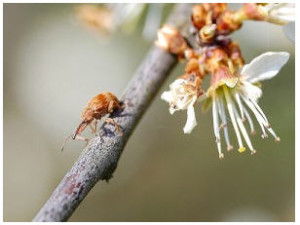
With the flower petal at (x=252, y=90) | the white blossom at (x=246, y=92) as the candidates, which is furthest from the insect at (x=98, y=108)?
the flower petal at (x=252, y=90)

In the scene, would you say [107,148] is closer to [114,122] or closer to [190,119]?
[114,122]

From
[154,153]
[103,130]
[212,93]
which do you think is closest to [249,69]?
[212,93]

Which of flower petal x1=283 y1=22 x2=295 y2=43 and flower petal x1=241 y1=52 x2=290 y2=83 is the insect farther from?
flower petal x1=283 y1=22 x2=295 y2=43

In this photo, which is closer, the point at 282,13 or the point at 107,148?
the point at 107,148

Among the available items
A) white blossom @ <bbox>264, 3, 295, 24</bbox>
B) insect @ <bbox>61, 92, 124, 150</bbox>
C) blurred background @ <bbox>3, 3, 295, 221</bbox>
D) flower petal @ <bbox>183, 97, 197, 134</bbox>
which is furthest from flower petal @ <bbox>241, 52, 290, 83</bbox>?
blurred background @ <bbox>3, 3, 295, 221</bbox>

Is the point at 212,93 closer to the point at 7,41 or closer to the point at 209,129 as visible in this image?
the point at 209,129

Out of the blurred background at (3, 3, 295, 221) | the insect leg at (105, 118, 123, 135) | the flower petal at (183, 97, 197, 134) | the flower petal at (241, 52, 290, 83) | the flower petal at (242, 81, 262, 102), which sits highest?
the insect leg at (105, 118, 123, 135)

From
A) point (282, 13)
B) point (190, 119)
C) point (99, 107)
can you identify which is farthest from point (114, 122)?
point (282, 13)
